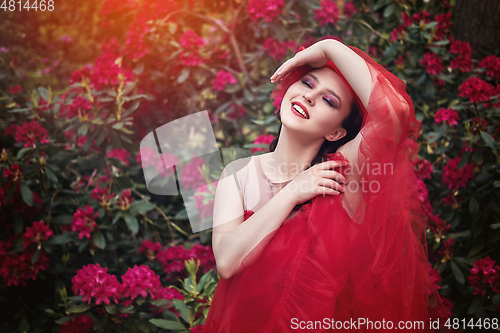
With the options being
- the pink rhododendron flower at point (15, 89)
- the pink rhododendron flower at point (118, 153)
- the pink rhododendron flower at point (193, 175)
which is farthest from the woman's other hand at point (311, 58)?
the pink rhododendron flower at point (15, 89)

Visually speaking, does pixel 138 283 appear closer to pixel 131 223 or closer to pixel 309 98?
pixel 131 223

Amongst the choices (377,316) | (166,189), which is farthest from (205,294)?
(377,316)

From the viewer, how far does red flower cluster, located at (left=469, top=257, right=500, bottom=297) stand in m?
1.44

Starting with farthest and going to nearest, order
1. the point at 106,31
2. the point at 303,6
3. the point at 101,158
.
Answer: the point at 106,31
the point at 303,6
the point at 101,158

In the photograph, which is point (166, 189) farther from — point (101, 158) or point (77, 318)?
point (77, 318)

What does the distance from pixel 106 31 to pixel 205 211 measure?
71.9 inches

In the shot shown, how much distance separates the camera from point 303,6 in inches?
97.7


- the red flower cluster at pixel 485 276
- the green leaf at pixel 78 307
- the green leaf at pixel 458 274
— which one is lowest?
the green leaf at pixel 458 274

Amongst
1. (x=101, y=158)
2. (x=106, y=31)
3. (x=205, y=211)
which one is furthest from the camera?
(x=106, y=31)

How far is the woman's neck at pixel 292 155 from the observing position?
113 cm

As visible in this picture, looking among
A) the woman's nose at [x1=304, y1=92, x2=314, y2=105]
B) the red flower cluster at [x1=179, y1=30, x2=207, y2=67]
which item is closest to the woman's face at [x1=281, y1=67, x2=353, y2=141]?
the woman's nose at [x1=304, y1=92, x2=314, y2=105]

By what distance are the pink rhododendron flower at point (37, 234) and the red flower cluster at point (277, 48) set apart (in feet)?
5.42

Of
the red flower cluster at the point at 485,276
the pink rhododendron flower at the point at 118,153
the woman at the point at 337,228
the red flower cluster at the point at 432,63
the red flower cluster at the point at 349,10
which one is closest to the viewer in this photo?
the woman at the point at 337,228

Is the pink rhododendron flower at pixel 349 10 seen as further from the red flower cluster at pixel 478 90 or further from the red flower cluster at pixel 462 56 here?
the red flower cluster at pixel 478 90
